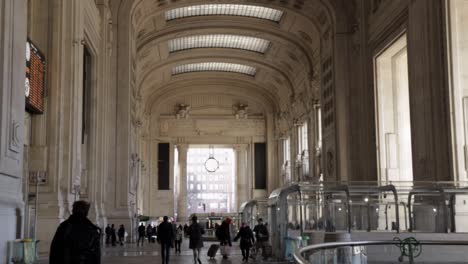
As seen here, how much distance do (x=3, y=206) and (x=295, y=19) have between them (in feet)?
74.3

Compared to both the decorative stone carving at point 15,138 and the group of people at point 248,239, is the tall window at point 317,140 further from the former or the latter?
the decorative stone carving at point 15,138

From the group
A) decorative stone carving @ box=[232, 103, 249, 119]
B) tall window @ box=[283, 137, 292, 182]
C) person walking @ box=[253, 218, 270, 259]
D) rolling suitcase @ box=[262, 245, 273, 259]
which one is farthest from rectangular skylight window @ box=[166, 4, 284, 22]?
rolling suitcase @ box=[262, 245, 273, 259]

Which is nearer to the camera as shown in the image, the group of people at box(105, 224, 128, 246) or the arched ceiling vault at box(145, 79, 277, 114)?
the group of people at box(105, 224, 128, 246)

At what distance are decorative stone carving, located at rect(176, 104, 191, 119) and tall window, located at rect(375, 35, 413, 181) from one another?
2367 centimetres

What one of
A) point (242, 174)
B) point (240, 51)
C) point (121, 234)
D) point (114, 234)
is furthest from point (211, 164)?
point (114, 234)

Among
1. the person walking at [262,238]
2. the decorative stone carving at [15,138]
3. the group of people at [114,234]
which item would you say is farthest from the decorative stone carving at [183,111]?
the decorative stone carving at [15,138]

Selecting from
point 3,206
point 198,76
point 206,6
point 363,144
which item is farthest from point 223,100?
point 3,206

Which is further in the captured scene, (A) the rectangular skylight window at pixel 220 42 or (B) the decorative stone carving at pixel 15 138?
(A) the rectangular skylight window at pixel 220 42

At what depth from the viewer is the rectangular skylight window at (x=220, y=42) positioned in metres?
35.2

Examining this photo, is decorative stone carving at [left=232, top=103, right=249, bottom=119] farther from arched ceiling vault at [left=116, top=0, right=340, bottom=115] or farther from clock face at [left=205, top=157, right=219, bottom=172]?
clock face at [left=205, top=157, right=219, bottom=172]

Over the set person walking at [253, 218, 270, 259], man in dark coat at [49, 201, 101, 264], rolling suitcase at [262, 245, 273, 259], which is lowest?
rolling suitcase at [262, 245, 273, 259]

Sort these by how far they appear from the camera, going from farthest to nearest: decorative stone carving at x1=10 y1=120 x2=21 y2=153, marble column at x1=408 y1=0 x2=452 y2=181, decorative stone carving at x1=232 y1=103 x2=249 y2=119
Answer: decorative stone carving at x1=232 y1=103 x2=249 y2=119
marble column at x1=408 y1=0 x2=452 y2=181
decorative stone carving at x1=10 y1=120 x2=21 y2=153

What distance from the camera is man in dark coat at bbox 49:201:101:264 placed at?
4891 millimetres

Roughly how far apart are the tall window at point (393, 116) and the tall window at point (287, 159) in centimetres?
1811
